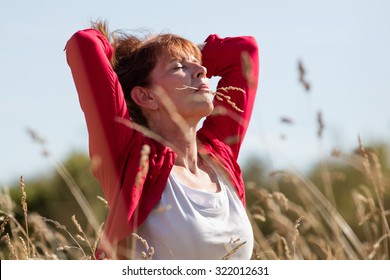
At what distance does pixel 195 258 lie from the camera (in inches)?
140

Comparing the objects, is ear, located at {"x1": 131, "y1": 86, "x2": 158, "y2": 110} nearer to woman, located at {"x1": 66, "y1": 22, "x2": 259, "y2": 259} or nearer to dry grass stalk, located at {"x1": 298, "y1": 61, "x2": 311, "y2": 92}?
woman, located at {"x1": 66, "y1": 22, "x2": 259, "y2": 259}

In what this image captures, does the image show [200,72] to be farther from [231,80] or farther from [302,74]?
[302,74]

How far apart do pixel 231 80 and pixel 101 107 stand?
1043mm

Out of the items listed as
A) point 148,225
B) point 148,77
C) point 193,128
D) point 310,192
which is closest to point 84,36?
point 148,77

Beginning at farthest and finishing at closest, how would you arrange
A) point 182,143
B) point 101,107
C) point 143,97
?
1. point 143,97
2. point 182,143
3. point 101,107

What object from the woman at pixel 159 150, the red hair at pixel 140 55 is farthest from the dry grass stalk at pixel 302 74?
the red hair at pixel 140 55

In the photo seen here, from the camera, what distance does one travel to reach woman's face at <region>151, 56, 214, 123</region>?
3760mm

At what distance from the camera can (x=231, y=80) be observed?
4531 mm

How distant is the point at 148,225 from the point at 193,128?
1.85 feet

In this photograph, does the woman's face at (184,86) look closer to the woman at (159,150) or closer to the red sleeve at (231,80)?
the woman at (159,150)

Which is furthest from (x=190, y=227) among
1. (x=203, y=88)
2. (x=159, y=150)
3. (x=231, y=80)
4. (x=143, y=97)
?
(x=231, y=80)

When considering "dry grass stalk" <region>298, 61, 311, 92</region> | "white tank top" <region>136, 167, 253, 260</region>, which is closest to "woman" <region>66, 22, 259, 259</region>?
"white tank top" <region>136, 167, 253, 260</region>

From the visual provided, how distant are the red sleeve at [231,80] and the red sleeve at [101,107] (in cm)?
60
